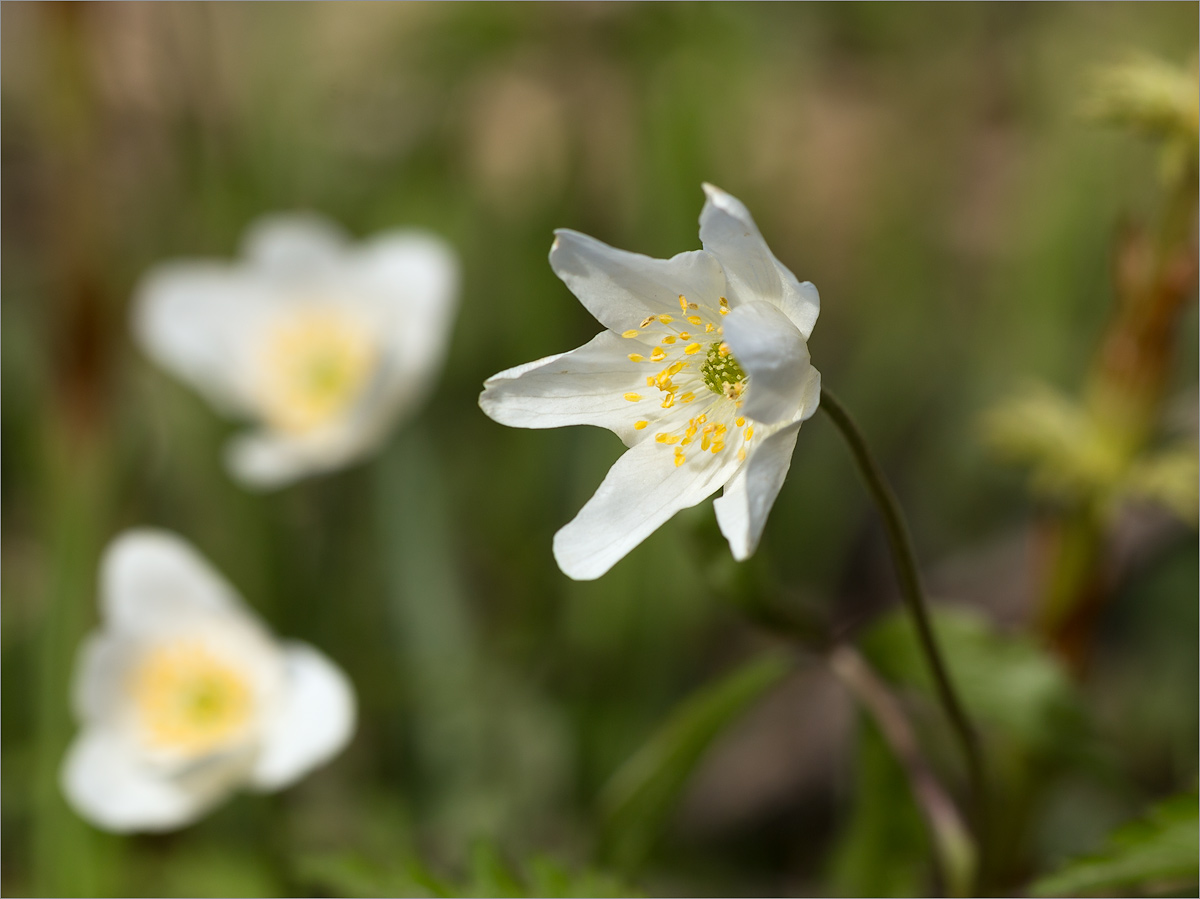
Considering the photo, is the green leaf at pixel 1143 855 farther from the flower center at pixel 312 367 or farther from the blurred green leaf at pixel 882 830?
the flower center at pixel 312 367

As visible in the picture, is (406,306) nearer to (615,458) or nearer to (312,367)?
(312,367)

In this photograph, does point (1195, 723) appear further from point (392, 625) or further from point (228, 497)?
point (228, 497)

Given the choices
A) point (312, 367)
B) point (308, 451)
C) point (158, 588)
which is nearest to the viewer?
point (158, 588)

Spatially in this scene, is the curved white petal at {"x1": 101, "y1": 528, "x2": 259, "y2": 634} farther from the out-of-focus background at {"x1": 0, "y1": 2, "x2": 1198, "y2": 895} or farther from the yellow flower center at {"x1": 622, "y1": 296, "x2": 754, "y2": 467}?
the yellow flower center at {"x1": 622, "y1": 296, "x2": 754, "y2": 467}

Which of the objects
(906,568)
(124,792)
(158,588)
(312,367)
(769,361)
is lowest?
(124,792)

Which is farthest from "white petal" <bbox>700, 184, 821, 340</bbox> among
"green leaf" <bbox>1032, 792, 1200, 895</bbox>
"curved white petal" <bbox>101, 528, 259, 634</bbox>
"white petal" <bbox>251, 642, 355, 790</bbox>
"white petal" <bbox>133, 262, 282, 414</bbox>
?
Answer: "white petal" <bbox>133, 262, 282, 414</bbox>

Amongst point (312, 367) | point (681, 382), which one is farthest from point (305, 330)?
point (681, 382)

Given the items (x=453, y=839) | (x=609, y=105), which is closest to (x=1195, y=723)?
(x=453, y=839)

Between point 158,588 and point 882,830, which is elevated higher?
point 158,588
